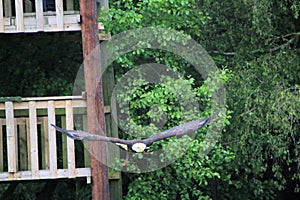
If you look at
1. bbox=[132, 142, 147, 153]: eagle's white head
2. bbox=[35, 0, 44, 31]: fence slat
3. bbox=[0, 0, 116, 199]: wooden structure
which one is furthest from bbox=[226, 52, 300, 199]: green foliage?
bbox=[35, 0, 44, 31]: fence slat

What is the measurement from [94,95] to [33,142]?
807 millimetres

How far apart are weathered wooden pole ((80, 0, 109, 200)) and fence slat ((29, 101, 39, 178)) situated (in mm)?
568

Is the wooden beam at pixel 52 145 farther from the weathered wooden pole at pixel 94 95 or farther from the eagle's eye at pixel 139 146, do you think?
the eagle's eye at pixel 139 146

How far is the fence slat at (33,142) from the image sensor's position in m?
8.59

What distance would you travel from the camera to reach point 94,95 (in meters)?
8.78

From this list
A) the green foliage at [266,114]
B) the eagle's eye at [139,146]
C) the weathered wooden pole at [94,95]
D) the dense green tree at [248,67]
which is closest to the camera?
the eagle's eye at [139,146]

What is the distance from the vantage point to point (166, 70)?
33.7 ft

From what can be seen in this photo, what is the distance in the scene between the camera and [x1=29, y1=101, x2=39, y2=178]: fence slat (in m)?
8.59

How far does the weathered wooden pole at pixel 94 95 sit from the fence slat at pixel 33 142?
0.57m

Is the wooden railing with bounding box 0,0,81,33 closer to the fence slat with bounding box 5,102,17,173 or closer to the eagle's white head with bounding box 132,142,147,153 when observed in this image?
the fence slat with bounding box 5,102,17,173

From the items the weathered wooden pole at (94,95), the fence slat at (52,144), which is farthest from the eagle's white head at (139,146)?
the fence slat at (52,144)

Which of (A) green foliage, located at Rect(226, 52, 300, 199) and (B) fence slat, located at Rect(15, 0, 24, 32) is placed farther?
(A) green foliage, located at Rect(226, 52, 300, 199)

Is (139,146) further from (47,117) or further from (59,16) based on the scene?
(59,16)

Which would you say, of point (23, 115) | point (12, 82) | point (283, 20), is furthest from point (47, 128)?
point (283, 20)
